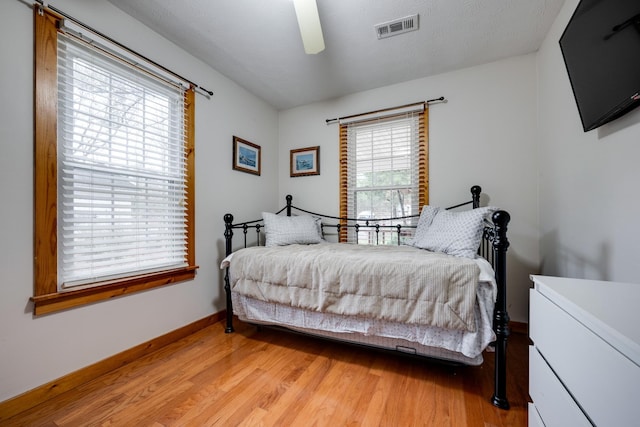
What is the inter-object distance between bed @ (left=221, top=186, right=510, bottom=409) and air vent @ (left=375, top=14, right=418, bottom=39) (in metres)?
1.31

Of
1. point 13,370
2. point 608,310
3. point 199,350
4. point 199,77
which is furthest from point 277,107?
point 608,310

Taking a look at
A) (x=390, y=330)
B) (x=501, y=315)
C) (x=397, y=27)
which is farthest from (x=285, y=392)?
(x=397, y=27)

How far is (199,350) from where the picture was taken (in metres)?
1.68

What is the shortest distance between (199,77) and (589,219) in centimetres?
278

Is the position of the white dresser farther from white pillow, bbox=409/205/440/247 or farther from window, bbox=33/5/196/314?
window, bbox=33/5/196/314

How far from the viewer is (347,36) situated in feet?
5.80

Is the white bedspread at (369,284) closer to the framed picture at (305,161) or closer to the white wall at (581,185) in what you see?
the white wall at (581,185)

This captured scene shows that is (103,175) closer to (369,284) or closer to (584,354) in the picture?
(369,284)

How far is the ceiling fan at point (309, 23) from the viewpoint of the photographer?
121 cm

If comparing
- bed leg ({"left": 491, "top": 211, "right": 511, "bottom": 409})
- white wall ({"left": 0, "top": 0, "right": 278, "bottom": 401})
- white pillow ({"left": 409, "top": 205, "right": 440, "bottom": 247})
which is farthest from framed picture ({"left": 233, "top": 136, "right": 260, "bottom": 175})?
bed leg ({"left": 491, "top": 211, "right": 511, "bottom": 409})

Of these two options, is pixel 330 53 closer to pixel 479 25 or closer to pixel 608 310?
pixel 479 25

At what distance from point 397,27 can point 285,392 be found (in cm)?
234

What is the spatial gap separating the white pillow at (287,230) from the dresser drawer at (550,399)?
5.58 feet

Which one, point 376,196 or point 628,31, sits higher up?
point 628,31
